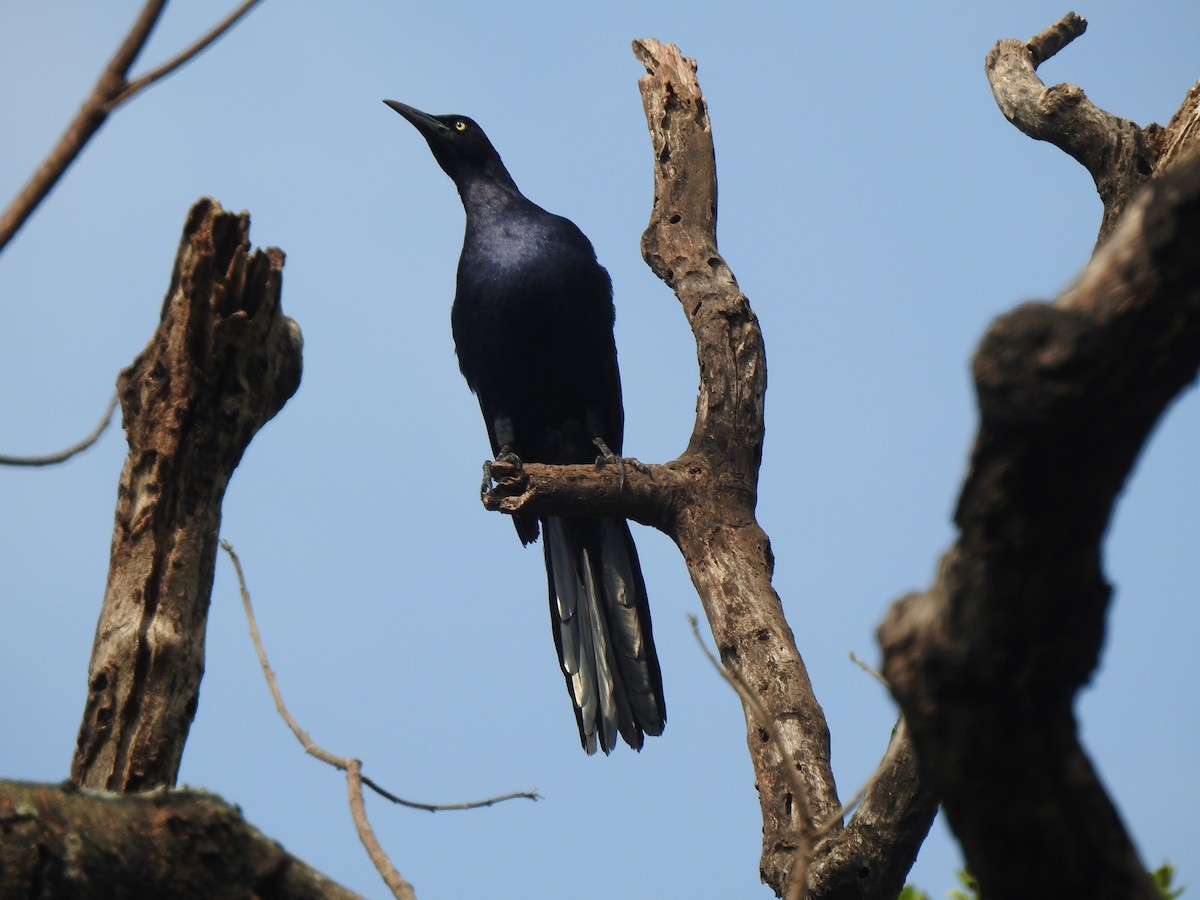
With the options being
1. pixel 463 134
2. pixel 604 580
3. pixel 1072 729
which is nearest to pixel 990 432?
pixel 1072 729

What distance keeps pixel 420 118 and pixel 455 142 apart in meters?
0.22

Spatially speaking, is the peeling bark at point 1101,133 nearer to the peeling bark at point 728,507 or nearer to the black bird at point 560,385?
the peeling bark at point 728,507

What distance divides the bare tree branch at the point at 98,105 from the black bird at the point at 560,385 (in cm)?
357

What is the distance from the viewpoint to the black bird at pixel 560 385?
187 inches

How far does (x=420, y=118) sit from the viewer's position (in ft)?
19.3

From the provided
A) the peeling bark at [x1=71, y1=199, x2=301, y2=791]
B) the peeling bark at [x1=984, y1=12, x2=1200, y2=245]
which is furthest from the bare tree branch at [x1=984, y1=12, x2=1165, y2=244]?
the peeling bark at [x1=71, y1=199, x2=301, y2=791]

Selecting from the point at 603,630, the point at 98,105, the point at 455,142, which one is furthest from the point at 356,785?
the point at 455,142

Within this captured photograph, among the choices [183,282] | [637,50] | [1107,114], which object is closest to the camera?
[183,282]

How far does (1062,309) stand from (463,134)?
4.99 metres

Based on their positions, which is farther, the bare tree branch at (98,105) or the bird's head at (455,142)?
the bird's head at (455,142)

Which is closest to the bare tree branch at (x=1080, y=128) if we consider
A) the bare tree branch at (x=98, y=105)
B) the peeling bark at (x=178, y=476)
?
the peeling bark at (x=178, y=476)

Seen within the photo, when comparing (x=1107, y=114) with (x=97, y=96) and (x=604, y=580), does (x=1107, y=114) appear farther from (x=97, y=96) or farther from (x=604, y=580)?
(x=97, y=96)

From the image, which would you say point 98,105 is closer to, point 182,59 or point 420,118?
point 182,59

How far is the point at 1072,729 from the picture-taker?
122 centimetres
